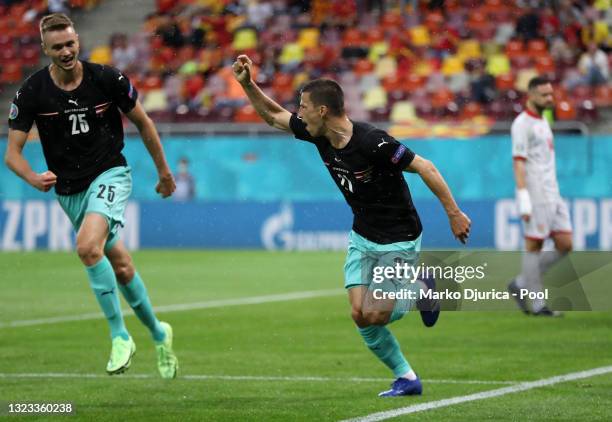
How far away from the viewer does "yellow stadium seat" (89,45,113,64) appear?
2934 centimetres

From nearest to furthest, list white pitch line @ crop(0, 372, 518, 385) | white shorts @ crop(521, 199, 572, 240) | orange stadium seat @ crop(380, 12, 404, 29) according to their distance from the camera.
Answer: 1. white pitch line @ crop(0, 372, 518, 385)
2. white shorts @ crop(521, 199, 572, 240)
3. orange stadium seat @ crop(380, 12, 404, 29)

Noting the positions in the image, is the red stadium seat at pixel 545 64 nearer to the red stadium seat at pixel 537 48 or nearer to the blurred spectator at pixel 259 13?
the red stadium seat at pixel 537 48

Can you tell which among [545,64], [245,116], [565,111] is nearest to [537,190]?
[565,111]

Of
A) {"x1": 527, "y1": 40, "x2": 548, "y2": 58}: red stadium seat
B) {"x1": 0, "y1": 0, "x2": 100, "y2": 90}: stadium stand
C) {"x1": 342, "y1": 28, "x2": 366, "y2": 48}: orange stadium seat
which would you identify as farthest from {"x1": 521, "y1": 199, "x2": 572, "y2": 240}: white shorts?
{"x1": 0, "y1": 0, "x2": 100, "y2": 90}: stadium stand

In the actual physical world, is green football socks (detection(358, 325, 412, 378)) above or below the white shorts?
below

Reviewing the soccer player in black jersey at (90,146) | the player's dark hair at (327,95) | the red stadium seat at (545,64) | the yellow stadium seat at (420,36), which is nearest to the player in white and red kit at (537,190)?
the soccer player in black jersey at (90,146)

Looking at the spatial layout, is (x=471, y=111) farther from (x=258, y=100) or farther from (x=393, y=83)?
(x=258, y=100)

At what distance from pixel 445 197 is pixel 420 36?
20028mm

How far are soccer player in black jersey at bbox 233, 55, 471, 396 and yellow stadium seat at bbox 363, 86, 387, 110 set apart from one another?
58.2 ft

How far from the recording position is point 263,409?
7.53 meters

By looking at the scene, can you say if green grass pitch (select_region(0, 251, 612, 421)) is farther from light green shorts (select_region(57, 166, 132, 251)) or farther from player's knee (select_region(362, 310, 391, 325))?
light green shorts (select_region(57, 166, 132, 251))

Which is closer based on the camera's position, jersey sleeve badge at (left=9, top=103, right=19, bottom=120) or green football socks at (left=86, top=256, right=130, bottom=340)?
green football socks at (left=86, top=256, right=130, bottom=340)

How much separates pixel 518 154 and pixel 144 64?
17.1 metres

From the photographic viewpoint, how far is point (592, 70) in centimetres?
2456
